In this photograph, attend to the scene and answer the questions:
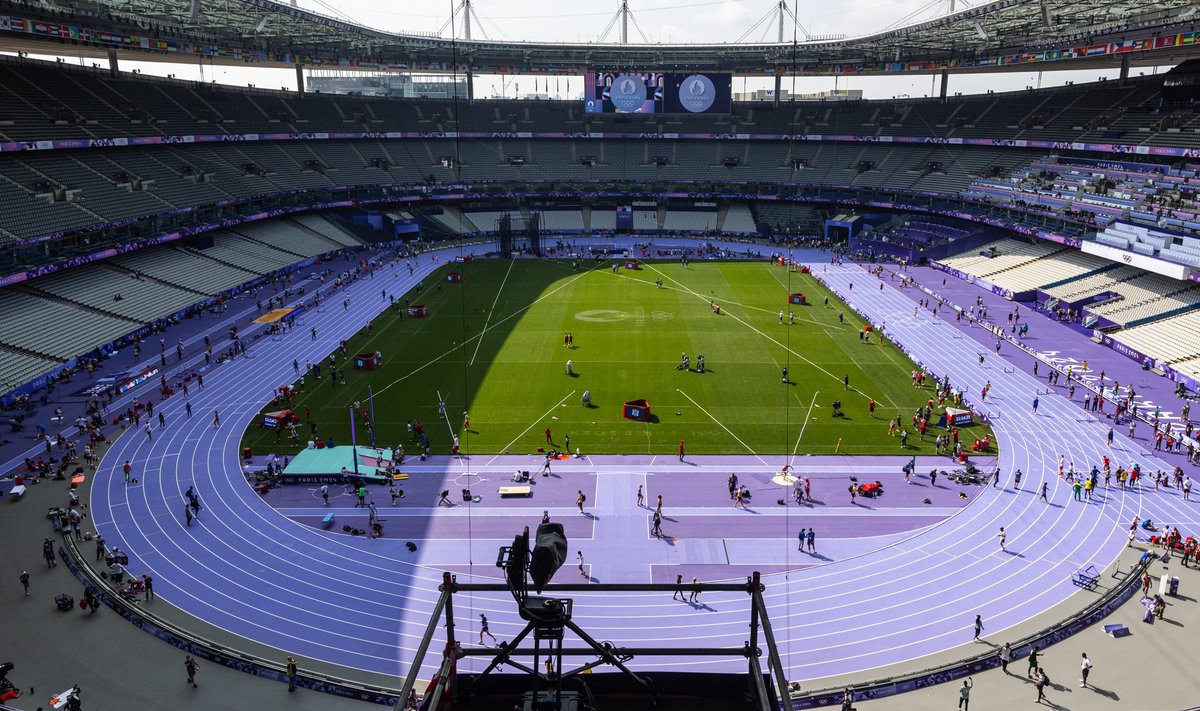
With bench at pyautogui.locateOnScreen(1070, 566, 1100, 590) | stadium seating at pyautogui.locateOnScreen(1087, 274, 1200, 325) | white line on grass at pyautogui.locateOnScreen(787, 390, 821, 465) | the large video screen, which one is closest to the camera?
bench at pyautogui.locateOnScreen(1070, 566, 1100, 590)

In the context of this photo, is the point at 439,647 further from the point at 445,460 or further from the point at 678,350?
the point at 678,350

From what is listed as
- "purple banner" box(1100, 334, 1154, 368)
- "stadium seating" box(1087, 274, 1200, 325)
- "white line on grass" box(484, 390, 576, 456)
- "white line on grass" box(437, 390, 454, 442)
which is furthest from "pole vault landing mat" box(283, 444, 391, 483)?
"stadium seating" box(1087, 274, 1200, 325)

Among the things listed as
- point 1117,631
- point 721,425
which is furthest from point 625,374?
point 1117,631

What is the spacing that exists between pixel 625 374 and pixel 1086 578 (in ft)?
75.7

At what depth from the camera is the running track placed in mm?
21172

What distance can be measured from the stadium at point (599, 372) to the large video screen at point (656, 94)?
0.35 metres

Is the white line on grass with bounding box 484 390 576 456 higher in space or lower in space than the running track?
higher

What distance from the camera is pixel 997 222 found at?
65.5 metres

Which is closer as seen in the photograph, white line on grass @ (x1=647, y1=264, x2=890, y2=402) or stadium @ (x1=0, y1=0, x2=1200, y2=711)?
stadium @ (x1=0, y1=0, x2=1200, y2=711)

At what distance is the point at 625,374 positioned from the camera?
41.7 metres

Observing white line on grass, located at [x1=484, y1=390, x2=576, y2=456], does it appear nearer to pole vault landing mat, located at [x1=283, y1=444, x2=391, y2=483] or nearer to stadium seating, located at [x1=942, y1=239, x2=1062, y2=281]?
pole vault landing mat, located at [x1=283, y1=444, x2=391, y2=483]

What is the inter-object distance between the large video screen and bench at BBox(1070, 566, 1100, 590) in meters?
71.4

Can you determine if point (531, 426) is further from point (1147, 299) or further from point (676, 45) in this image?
point (676, 45)

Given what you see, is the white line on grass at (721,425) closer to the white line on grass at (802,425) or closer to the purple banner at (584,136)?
the white line on grass at (802,425)
